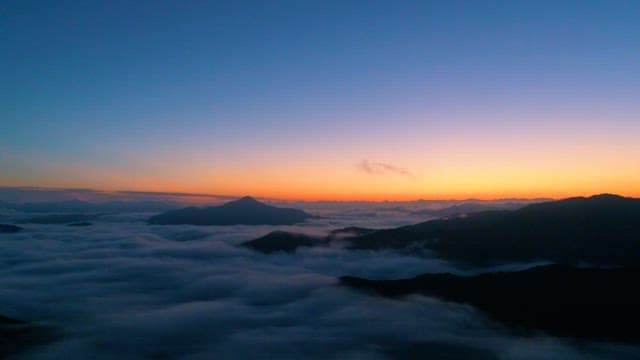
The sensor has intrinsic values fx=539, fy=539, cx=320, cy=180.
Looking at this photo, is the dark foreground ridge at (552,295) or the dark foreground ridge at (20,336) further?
the dark foreground ridge at (552,295)

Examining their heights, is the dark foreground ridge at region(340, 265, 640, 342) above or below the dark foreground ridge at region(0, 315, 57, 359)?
above

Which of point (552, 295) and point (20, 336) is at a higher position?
point (552, 295)

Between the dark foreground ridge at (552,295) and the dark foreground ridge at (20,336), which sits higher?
the dark foreground ridge at (552,295)

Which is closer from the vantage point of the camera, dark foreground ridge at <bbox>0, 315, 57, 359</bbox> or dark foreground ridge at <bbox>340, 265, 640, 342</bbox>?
dark foreground ridge at <bbox>0, 315, 57, 359</bbox>

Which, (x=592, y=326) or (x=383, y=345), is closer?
(x=383, y=345)

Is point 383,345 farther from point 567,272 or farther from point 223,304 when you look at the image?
point 567,272

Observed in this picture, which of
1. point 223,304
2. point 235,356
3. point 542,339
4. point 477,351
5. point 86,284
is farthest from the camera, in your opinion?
point 86,284

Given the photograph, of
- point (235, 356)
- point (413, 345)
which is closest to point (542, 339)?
point (413, 345)

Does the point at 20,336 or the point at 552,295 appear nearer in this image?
the point at 20,336
